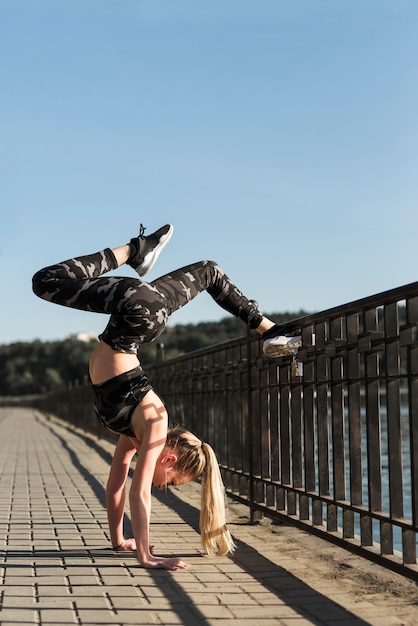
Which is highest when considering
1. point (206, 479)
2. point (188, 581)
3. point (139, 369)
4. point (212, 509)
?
point (139, 369)

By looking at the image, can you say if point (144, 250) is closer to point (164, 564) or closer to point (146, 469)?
point (146, 469)

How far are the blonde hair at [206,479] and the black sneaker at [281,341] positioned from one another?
799 mm

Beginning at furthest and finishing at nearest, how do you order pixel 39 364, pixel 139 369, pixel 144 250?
pixel 39 364
pixel 139 369
pixel 144 250

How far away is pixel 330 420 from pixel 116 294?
2006mm

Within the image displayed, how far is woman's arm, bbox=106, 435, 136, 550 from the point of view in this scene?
480cm

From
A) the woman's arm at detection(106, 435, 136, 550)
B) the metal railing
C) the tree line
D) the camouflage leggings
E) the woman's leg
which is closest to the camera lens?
the metal railing

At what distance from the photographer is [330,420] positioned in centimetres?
548

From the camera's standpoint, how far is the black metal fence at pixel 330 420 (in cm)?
362

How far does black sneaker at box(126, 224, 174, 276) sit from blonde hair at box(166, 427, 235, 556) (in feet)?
3.20

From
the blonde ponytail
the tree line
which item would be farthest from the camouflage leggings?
the tree line

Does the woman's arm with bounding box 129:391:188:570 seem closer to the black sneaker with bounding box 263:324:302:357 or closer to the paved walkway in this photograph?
the paved walkway

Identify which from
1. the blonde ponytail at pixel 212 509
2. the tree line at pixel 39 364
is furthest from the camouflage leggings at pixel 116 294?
the tree line at pixel 39 364

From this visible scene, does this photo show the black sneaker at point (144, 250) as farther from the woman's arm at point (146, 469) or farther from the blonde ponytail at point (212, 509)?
the blonde ponytail at point (212, 509)

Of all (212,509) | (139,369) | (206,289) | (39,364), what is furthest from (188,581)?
(39,364)
